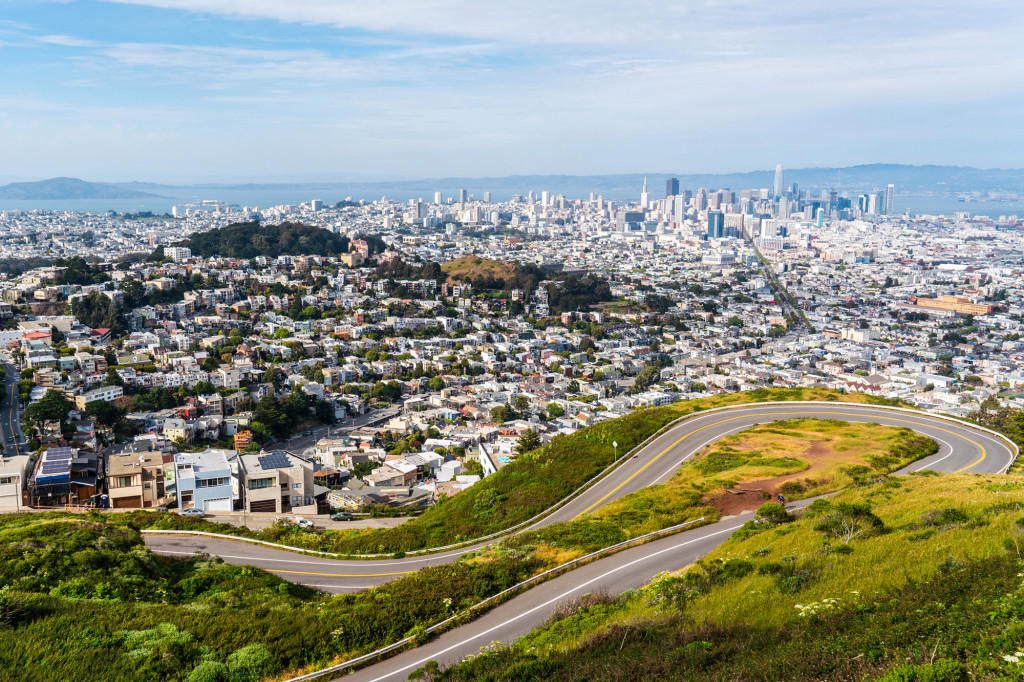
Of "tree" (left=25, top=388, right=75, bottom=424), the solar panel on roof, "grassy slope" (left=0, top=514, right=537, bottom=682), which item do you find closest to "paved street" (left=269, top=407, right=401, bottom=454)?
"tree" (left=25, top=388, right=75, bottom=424)

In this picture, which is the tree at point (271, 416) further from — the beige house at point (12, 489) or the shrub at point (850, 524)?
the shrub at point (850, 524)

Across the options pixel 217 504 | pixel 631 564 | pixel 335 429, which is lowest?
pixel 335 429

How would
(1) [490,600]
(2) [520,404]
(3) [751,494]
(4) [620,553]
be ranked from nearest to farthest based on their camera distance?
(1) [490,600]
(4) [620,553]
(3) [751,494]
(2) [520,404]

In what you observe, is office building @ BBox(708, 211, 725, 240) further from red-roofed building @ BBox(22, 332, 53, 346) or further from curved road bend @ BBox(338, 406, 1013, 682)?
curved road bend @ BBox(338, 406, 1013, 682)

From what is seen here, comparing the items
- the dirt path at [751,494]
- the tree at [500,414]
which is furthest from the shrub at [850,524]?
the tree at [500,414]

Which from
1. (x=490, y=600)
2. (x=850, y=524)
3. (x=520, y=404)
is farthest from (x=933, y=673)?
(x=520, y=404)

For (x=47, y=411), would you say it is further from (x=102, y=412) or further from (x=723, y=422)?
(x=723, y=422)
